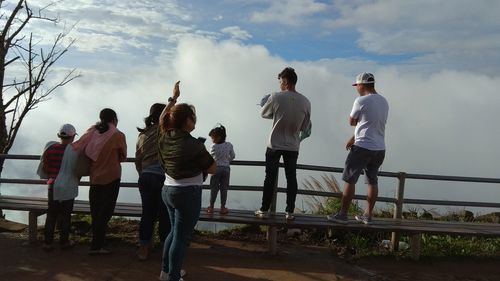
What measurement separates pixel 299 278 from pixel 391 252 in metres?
1.76

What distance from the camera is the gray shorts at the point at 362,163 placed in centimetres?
617

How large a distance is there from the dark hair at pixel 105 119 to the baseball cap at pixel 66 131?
0.42 metres

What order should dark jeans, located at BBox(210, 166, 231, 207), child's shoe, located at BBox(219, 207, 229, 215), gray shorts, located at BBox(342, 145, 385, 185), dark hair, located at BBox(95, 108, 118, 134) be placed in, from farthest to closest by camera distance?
child's shoe, located at BBox(219, 207, 229, 215) → dark jeans, located at BBox(210, 166, 231, 207) → gray shorts, located at BBox(342, 145, 385, 185) → dark hair, located at BBox(95, 108, 118, 134)

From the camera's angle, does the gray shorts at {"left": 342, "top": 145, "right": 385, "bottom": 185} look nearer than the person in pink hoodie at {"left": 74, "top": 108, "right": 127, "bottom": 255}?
No

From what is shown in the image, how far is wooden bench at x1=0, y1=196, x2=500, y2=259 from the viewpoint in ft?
20.9

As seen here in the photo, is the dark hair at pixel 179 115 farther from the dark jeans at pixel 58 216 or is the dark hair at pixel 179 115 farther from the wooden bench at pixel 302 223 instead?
the dark jeans at pixel 58 216

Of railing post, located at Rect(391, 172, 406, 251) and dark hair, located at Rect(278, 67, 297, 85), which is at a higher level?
dark hair, located at Rect(278, 67, 297, 85)

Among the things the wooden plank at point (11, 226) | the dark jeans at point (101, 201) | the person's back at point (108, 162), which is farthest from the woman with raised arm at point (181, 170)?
the wooden plank at point (11, 226)

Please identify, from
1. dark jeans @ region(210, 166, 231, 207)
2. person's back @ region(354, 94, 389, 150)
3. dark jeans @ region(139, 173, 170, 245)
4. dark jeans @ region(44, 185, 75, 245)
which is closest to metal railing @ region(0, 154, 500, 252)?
dark jeans @ region(210, 166, 231, 207)

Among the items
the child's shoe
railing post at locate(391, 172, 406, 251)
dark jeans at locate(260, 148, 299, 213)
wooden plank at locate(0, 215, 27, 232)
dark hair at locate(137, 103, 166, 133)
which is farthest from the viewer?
wooden plank at locate(0, 215, 27, 232)

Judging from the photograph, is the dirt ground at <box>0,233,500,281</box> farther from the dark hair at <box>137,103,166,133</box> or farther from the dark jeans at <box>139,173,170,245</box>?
the dark hair at <box>137,103,166,133</box>

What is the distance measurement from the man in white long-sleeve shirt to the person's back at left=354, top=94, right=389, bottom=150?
68cm

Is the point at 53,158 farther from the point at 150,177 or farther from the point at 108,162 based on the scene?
the point at 150,177

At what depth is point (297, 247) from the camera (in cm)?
701
